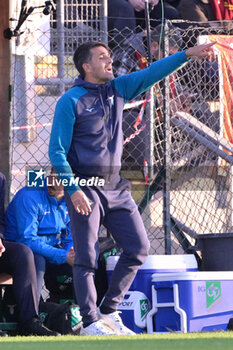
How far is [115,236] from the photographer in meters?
6.34

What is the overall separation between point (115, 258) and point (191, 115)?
2.82 metres

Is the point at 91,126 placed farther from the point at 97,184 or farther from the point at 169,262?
the point at 169,262

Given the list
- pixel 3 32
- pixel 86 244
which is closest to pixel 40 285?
pixel 86 244

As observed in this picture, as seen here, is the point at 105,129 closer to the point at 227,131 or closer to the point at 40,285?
the point at 40,285

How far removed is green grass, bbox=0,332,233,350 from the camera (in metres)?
4.88

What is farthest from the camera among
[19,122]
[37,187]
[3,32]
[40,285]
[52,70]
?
[52,70]

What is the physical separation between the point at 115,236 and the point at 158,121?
236 cm

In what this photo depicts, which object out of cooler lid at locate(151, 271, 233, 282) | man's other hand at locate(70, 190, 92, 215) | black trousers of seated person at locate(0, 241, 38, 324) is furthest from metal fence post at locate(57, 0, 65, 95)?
man's other hand at locate(70, 190, 92, 215)

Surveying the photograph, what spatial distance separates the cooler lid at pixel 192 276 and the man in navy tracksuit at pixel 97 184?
428 millimetres

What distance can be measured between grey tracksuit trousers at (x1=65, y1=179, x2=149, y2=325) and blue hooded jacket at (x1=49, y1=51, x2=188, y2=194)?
18 centimetres

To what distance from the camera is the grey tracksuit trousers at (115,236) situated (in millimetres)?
6184

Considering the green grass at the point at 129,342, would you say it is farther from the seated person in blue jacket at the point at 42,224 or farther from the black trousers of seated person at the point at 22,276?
the seated person in blue jacket at the point at 42,224

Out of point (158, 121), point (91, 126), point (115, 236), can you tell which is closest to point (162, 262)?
point (115, 236)

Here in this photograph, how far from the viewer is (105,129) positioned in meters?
6.37
